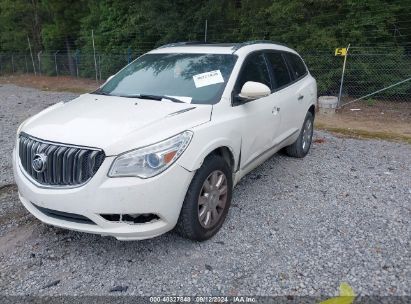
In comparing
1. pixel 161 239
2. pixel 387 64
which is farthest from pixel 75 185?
pixel 387 64

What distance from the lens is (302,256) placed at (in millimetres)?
3176

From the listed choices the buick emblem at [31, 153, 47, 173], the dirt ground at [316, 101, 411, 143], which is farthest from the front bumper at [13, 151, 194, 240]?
the dirt ground at [316, 101, 411, 143]

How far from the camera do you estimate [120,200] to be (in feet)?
8.90

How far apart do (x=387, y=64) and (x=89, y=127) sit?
969cm

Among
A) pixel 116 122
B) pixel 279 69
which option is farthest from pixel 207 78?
pixel 279 69

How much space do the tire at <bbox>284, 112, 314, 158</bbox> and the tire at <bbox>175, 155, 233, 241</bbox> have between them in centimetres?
226

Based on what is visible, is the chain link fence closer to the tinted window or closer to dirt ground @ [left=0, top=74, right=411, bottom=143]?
dirt ground @ [left=0, top=74, right=411, bottom=143]

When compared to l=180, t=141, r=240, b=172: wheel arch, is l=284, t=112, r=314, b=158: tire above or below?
below

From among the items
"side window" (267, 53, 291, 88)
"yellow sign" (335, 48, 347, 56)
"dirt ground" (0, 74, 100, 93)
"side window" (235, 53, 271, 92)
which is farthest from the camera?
"dirt ground" (0, 74, 100, 93)

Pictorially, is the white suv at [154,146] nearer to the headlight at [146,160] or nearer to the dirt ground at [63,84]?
the headlight at [146,160]

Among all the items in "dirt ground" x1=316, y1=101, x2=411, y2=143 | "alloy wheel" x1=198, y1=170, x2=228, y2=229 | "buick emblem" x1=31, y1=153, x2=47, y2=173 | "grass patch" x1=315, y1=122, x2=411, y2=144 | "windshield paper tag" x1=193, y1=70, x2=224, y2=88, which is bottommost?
"dirt ground" x1=316, y1=101, x2=411, y2=143

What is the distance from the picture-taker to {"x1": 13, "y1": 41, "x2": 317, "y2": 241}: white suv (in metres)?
2.75

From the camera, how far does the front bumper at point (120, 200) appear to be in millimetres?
2713

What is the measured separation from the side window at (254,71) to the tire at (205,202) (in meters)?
0.91
